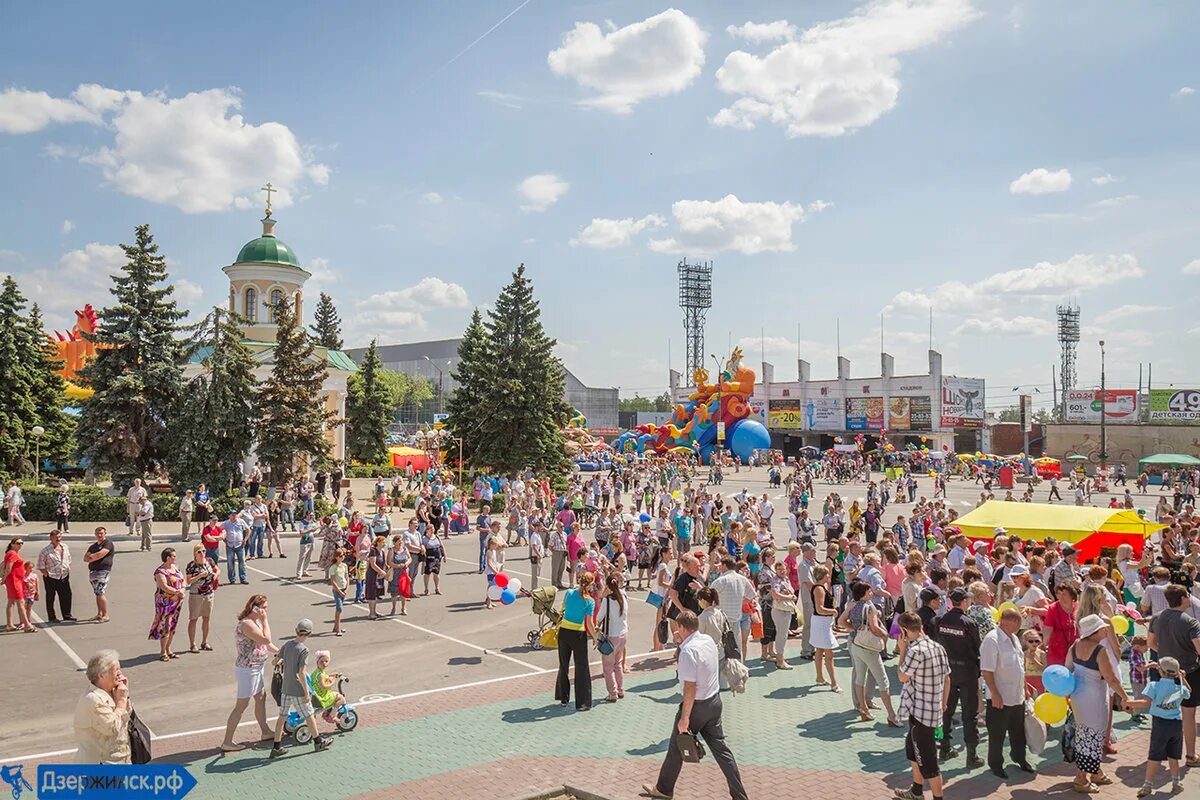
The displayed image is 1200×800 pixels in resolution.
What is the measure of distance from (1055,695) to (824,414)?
242ft

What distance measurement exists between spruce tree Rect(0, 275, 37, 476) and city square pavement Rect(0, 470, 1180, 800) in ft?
83.4

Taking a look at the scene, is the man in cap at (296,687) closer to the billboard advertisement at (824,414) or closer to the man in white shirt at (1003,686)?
the man in white shirt at (1003,686)

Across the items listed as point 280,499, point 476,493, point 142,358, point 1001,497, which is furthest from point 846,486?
point 142,358

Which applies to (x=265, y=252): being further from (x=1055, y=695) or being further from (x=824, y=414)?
(x=824, y=414)

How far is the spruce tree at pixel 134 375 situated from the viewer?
29984 millimetres

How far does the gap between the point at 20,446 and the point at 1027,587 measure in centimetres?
3806

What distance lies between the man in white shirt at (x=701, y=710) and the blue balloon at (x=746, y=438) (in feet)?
186

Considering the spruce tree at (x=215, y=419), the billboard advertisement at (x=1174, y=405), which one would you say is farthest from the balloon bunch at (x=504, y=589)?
the billboard advertisement at (x=1174, y=405)

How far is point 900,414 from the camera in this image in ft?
243

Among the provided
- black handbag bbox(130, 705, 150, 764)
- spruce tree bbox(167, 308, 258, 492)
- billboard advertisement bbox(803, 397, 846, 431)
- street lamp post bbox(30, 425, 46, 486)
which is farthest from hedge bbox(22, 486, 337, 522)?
billboard advertisement bbox(803, 397, 846, 431)

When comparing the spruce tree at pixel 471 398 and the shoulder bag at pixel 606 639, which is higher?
the spruce tree at pixel 471 398

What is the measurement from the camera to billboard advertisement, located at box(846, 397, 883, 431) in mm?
75250

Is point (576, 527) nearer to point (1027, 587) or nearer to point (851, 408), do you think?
point (1027, 587)

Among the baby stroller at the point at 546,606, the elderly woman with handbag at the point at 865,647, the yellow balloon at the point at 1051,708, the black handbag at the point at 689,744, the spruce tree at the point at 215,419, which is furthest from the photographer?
the spruce tree at the point at 215,419
